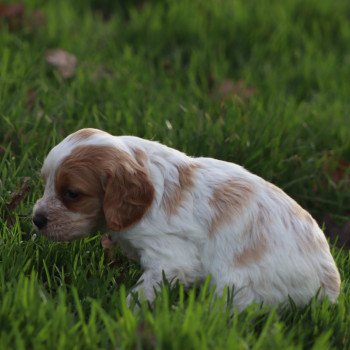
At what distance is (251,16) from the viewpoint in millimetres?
7727

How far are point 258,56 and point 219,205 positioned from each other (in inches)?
149

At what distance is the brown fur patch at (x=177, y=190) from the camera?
142 inches

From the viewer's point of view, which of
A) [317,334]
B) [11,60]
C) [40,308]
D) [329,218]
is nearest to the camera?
[40,308]

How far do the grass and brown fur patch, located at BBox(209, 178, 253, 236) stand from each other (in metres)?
0.30

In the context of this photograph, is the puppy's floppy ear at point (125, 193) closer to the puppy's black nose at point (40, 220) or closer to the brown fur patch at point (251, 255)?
the puppy's black nose at point (40, 220)

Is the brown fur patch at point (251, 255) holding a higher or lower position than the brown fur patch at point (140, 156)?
lower

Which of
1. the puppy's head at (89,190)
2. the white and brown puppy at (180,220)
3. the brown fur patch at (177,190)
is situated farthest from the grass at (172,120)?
the brown fur patch at (177,190)

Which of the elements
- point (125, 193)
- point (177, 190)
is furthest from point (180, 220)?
point (125, 193)

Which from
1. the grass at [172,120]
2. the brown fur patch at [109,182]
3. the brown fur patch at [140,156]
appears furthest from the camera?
the brown fur patch at [140,156]

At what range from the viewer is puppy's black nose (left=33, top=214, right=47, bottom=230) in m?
3.63

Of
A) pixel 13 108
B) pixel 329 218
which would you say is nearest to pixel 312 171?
pixel 329 218

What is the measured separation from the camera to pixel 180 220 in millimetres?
3594

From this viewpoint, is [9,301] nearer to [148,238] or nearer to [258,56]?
[148,238]

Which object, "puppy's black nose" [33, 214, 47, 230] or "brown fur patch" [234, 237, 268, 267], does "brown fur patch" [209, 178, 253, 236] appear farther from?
"puppy's black nose" [33, 214, 47, 230]
